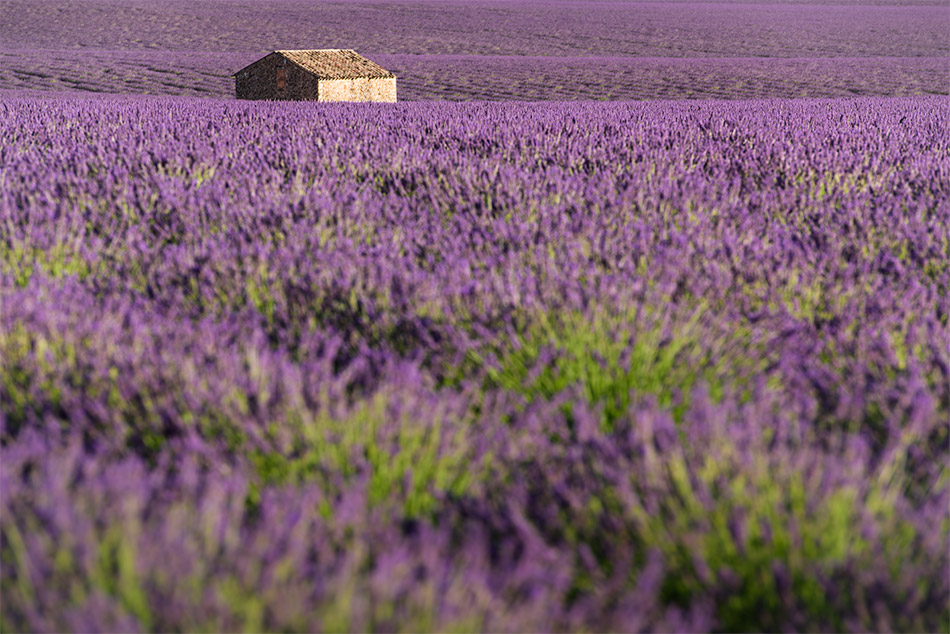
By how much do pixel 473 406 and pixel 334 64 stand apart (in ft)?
46.0

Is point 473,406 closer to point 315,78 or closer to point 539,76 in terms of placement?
point 315,78

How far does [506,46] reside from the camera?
101 ft

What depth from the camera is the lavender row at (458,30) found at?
30094 mm

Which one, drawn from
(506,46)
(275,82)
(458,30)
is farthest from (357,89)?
(458,30)

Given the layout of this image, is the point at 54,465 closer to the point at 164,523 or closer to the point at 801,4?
the point at 164,523

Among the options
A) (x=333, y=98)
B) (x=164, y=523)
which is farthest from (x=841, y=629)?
(x=333, y=98)

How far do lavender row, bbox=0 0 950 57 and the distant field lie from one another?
0.09m

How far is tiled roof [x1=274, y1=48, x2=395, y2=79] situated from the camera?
14.2 meters


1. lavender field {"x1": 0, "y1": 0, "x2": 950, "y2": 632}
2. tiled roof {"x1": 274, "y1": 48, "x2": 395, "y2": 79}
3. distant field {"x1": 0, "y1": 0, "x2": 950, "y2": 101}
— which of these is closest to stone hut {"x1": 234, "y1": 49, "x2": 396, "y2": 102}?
tiled roof {"x1": 274, "y1": 48, "x2": 395, "y2": 79}

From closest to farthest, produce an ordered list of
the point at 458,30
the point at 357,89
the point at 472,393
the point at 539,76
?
the point at 472,393, the point at 357,89, the point at 539,76, the point at 458,30

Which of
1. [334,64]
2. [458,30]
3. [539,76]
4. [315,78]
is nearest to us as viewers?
[315,78]

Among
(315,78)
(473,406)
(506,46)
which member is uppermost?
(506,46)

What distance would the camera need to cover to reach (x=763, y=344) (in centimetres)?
195

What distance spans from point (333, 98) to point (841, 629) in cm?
1408
